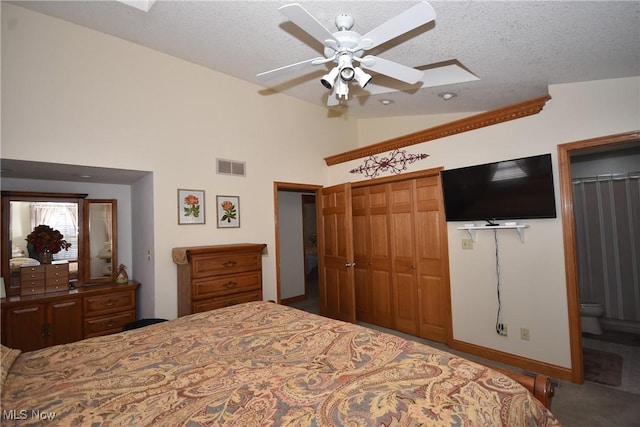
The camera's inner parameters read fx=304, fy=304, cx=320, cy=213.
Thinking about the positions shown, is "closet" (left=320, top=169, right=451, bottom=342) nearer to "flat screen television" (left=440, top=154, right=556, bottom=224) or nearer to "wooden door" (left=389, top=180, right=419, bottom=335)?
"wooden door" (left=389, top=180, right=419, bottom=335)

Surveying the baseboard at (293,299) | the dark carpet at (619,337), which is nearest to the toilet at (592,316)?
the dark carpet at (619,337)

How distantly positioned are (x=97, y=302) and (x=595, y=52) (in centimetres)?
469

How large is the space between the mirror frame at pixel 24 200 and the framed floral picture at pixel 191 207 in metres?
1.13

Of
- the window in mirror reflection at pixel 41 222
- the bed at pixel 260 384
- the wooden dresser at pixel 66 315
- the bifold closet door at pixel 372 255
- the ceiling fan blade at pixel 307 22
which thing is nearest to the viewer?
the bed at pixel 260 384

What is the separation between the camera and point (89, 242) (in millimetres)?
3400

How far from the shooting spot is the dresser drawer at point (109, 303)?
303cm

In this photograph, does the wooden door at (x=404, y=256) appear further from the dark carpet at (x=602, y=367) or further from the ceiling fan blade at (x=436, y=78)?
the dark carpet at (x=602, y=367)

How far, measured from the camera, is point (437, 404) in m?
1.01

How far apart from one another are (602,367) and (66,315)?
5.10 m

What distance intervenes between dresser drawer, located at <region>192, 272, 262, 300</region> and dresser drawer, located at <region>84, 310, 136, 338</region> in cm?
101

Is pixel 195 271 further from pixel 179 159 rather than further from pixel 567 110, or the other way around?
pixel 567 110

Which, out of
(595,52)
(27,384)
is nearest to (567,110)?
(595,52)

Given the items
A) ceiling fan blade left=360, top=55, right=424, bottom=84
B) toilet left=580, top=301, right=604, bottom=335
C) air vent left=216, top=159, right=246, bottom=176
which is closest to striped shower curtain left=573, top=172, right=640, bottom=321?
toilet left=580, top=301, right=604, bottom=335

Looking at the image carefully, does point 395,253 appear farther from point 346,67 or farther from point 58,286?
point 58,286
